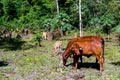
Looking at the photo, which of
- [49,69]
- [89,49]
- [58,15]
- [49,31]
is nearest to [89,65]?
[89,49]

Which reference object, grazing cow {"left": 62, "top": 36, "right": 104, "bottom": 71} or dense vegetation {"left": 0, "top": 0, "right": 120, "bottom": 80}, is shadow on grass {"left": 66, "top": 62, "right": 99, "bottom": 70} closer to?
dense vegetation {"left": 0, "top": 0, "right": 120, "bottom": 80}

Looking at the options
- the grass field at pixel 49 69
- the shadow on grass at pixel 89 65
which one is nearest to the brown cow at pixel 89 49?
the grass field at pixel 49 69

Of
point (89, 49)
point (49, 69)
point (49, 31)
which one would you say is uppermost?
point (89, 49)

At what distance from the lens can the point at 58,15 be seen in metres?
37.9

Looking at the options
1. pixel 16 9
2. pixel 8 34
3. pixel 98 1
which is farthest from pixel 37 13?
pixel 8 34

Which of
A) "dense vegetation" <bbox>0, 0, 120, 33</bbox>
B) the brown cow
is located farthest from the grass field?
"dense vegetation" <bbox>0, 0, 120, 33</bbox>

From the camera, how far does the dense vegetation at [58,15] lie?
1455 inches

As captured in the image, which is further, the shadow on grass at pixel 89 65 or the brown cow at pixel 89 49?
the shadow on grass at pixel 89 65

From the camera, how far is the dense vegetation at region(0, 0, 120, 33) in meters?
37.0

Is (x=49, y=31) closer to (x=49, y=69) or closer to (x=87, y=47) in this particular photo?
(x=49, y=69)

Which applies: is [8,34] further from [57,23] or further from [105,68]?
[105,68]

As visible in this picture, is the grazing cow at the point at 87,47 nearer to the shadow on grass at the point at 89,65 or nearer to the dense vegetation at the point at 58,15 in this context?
the shadow on grass at the point at 89,65

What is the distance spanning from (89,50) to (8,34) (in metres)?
20.0

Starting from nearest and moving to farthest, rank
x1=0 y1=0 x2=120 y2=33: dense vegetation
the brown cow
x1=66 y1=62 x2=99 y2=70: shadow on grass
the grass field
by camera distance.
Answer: the grass field, the brown cow, x1=66 y1=62 x2=99 y2=70: shadow on grass, x1=0 y1=0 x2=120 y2=33: dense vegetation
